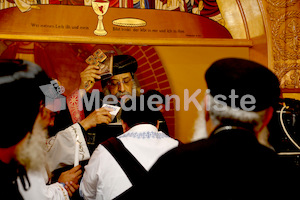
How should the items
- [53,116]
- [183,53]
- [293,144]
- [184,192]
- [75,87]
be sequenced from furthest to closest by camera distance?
[183,53] < [75,87] < [53,116] < [293,144] < [184,192]

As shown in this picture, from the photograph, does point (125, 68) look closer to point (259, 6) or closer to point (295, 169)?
point (259, 6)

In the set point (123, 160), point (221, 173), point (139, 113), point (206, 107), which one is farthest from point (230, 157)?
point (139, 113)

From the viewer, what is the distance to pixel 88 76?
319 centimetres

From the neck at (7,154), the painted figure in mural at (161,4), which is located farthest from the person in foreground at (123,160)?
the painted figure in mural at (161,4)

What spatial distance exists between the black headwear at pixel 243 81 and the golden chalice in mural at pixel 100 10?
248 cm

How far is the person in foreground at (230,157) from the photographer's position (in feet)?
3.06

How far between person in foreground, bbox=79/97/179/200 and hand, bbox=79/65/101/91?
1.46m

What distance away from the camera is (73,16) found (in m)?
3.29

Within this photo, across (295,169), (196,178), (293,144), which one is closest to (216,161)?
(196,178)

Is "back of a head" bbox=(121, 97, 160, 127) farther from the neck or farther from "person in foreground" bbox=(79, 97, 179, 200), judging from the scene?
the neck

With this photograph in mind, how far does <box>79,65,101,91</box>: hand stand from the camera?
3186 mm

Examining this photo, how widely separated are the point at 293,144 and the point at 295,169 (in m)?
1.49

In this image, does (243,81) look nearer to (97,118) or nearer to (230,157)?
(230,157)

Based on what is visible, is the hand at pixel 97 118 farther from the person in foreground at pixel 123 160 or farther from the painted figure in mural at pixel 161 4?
the painted figure in mural at pixel 161 4
